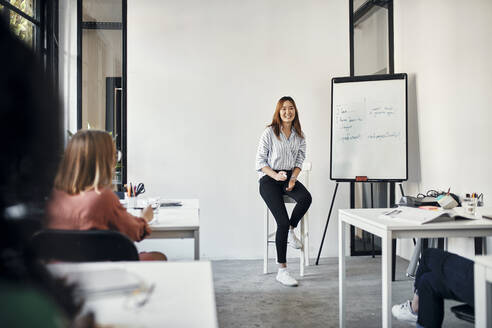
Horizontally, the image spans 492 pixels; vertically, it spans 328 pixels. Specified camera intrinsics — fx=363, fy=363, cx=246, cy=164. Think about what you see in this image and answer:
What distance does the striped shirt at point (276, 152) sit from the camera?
322 centimetres

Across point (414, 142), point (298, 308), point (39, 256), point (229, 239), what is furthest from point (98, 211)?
point (414, 142)

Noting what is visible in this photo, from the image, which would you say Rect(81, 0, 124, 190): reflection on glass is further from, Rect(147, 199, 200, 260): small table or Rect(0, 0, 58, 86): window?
Rect(147, 199, 200, 260): small table

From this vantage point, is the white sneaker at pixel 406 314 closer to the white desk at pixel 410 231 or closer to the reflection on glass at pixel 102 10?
the white desk at pixel 410 231

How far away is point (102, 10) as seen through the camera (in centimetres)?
369

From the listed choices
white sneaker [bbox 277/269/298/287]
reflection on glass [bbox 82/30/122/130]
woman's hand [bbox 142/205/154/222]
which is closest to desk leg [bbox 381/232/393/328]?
woman's hand [bbox 142/205/154/222]

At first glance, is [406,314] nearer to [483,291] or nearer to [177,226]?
[483,291]

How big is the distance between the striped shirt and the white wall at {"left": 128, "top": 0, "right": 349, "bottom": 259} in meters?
0.50

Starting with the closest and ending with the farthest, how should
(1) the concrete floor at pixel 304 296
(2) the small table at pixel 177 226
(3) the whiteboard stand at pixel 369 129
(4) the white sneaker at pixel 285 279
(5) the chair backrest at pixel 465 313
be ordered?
1. (5) the chair backrest at pixel 465 313
2. (2) the small table at pixel 177 226
3. (1) the concrete floor at pixel 304 296
4. (4) the white sneaker at pixel 285 279
5. (3) the whiteboard stand at pixel 369 129

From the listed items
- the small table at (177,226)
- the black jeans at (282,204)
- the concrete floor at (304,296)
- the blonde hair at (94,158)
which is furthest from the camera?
the black jeans at (282,204)

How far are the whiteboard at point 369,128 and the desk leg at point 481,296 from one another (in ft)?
7.56

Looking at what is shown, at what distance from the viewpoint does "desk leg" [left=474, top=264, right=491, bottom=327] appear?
1071 millimetres

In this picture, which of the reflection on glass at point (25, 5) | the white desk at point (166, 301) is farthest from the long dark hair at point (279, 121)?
the white desk at point (166, 301)

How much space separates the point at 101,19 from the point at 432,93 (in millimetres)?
3263

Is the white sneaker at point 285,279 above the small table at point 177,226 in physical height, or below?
below
